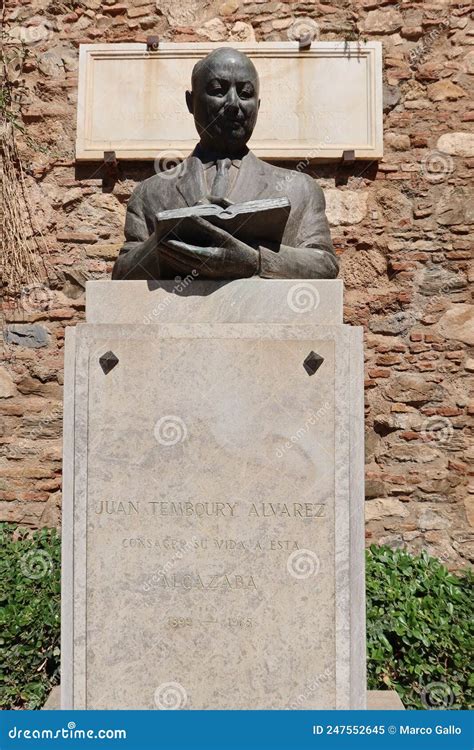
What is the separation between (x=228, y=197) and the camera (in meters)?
3.18

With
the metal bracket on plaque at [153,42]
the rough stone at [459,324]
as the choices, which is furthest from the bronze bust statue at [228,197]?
the metal bracket on plaque at [153,42]

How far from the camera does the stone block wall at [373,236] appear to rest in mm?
5711

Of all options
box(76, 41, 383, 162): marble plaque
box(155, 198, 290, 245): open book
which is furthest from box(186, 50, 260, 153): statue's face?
box(76, 41, 383, 162): marble plaque

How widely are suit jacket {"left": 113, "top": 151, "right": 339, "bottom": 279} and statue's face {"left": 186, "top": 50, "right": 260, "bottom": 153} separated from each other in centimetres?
10

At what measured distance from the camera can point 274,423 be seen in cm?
283

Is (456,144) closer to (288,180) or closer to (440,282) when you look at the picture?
(440,282)

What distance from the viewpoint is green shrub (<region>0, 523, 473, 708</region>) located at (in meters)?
4.04

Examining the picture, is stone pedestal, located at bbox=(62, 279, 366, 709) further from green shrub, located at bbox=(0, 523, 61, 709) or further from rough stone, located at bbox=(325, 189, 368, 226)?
rough stone, located at bbox=(325, 189, 368, 226)

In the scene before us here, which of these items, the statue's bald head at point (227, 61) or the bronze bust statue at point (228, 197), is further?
the statue's bald head at point (227, 61)

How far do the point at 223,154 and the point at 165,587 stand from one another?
5.60 ft

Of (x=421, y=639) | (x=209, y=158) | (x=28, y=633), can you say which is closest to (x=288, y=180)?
(x=209, y=158)

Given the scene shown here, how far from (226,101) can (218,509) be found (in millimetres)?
1577

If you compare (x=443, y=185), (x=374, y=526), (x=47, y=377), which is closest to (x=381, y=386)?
(x=374, y=526)

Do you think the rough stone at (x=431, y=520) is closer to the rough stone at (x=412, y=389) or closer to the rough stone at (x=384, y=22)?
the rough stone at (x=412, y=389)
